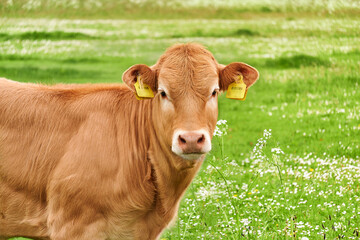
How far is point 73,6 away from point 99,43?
10.5 feet

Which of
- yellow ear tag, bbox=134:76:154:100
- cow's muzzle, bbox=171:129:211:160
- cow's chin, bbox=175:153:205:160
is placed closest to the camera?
cow's muzzle, bbox=171:129:211:160

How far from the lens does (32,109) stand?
7.35m

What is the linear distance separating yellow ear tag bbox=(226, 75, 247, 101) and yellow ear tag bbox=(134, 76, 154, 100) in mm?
957

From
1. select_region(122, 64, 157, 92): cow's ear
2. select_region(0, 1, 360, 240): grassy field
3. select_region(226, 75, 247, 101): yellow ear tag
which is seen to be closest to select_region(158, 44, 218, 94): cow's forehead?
select_region(122, 64, 157, 92): cow's ear

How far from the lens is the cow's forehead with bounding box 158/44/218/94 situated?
6535 millimetres

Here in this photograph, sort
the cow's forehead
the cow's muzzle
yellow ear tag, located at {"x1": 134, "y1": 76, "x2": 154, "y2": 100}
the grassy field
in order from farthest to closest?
1. the grassy field
2. yellow ear tag, located at {"x1": 134, "y1": 76, "x2": 154, "y2": 100}
3. the cow's forehead
4. the cow's muzzle

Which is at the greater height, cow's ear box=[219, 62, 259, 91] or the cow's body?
cow's ear box=[219, 62, 259, 91]

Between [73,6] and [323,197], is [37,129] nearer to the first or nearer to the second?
[323,197]

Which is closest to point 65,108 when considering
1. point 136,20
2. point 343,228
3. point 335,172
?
point 343,228

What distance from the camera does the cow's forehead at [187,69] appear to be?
21.4ft

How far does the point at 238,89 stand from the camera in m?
7.06

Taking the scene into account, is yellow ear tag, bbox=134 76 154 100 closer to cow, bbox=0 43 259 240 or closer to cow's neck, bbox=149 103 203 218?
cow, bbox=0 43 259 240

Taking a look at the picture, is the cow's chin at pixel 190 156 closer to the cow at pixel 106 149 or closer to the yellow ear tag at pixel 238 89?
the cow at pixel 106 149

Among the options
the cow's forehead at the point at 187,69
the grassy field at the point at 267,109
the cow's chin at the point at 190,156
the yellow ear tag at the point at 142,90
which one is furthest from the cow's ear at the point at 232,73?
the cow's chin at the point at 190,156
